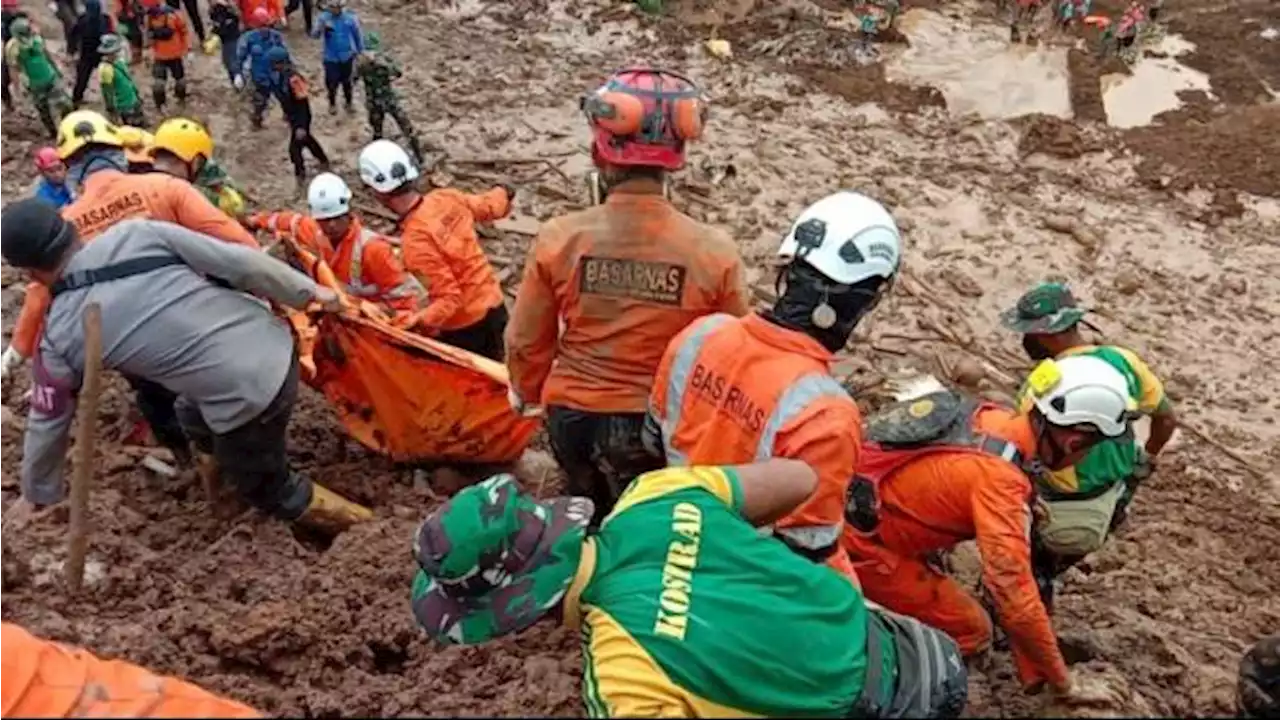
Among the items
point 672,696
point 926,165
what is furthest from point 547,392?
point 926,165

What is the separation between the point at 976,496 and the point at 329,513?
2.60 m

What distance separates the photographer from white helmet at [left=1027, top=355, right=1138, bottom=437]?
400 centimetres

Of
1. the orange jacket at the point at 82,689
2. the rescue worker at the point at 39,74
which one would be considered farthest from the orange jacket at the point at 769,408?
the rescue worker at the point at 39,74

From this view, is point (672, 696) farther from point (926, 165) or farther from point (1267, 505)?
point (926, 165)

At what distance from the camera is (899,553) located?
13.7 ft

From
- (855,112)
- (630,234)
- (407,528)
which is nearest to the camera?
(630,234)

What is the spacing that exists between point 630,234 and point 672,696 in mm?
1822

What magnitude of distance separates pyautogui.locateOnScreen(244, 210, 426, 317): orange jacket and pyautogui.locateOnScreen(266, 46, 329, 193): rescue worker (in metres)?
4.12

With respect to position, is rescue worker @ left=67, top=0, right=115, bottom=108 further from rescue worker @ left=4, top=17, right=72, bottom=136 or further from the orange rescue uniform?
the orange rescue uniform

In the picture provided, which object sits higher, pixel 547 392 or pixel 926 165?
pixel 547 392

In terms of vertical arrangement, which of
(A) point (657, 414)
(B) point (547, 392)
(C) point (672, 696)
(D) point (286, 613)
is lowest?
(D) point (286, 613)

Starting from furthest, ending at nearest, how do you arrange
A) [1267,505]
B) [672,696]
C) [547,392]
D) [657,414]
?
1. [1267,505]
2. [547,392]
3. [657,414]
4. [672,696]

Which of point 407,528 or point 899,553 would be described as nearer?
point 899,553

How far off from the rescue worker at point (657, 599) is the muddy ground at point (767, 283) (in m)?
0.99
